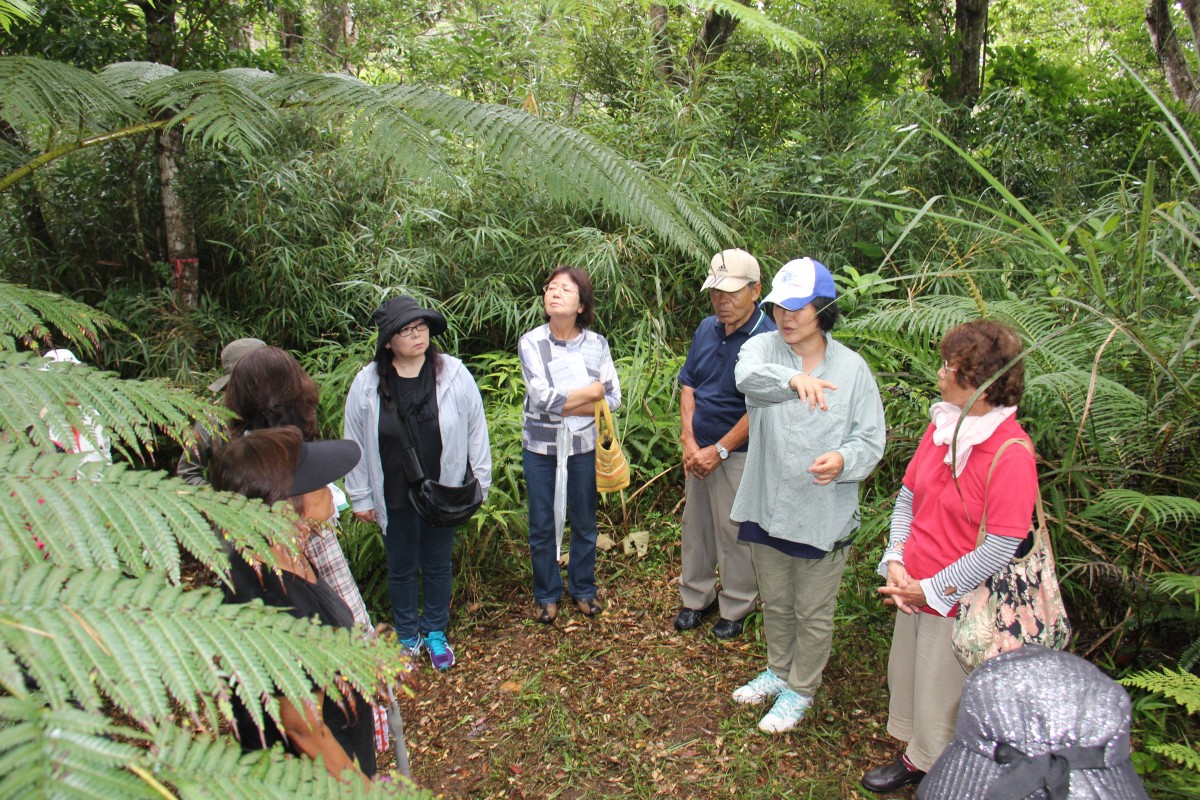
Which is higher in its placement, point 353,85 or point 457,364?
point 353,85

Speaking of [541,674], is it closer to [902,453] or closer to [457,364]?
[457,364]

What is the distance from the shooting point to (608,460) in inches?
149

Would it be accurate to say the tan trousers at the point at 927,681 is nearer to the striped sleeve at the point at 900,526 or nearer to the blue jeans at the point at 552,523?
the striped sleeve at the point at 900,526

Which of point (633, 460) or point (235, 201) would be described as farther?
point (235, 201)

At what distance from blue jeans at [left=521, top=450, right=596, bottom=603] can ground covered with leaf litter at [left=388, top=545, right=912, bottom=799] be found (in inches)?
6.3

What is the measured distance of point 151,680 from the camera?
2.35 ft

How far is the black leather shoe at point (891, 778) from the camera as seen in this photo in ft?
8.96

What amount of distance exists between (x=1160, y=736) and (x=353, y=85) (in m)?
3.26

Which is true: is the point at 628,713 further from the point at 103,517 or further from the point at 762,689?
the point at 103,517

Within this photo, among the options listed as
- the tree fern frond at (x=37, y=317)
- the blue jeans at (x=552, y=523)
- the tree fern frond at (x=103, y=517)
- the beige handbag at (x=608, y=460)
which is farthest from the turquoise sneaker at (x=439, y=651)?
the tree fern frond at (x=103, y=517)

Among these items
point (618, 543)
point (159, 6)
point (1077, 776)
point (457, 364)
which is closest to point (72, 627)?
point (1077, 776)

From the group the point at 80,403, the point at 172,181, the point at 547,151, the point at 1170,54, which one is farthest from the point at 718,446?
the point at 1170,54

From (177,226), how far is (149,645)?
4382mm

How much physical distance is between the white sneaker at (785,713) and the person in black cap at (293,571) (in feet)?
5.33
